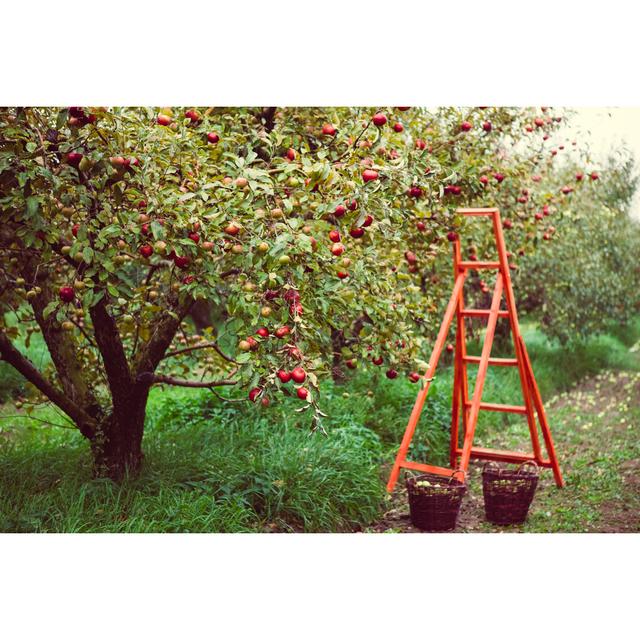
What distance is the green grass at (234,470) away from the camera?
9.82ft

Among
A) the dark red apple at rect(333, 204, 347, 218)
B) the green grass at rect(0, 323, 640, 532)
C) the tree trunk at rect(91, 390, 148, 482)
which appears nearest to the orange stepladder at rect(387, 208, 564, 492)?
the green grass at rect(0, 323, 640, 532)

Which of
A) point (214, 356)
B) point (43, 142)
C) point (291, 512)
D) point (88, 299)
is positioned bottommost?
point (291, 512)

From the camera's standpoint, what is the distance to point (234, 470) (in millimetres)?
3346

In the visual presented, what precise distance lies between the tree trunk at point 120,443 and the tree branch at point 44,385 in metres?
0.06

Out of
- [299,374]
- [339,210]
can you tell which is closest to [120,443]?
[299,374]

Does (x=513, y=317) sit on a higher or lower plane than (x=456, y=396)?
higher

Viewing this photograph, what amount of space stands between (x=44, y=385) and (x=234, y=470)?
868 millimetres

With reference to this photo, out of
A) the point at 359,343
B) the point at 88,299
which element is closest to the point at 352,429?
the point at 359,343

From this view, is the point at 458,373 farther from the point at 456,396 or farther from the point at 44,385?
the point at 44,385

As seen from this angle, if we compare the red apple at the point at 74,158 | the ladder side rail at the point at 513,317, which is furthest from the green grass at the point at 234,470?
the red apple at the point at 74,158

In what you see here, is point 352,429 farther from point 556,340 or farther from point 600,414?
point 556,340
